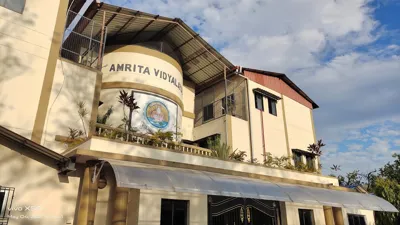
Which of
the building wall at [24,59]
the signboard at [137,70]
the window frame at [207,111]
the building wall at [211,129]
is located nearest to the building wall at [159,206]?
the building wall at [24,59]

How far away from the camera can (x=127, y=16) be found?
53.1 ft

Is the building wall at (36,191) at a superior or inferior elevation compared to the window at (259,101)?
inferior

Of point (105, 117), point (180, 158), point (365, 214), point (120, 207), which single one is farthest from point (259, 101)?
point (120, 207)

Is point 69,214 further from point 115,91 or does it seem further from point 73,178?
point 115,91

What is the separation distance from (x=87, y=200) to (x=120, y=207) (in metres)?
1.00

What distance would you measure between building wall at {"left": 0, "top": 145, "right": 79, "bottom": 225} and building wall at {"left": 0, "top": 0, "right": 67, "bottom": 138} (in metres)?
1.67

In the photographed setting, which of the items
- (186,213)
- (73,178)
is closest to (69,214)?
(73,178)

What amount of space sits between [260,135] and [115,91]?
9.59 m

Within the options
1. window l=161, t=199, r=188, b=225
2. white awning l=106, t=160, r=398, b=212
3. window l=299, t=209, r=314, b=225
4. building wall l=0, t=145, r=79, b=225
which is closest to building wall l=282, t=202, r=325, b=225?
window l=299, t=209, r=314, b=225

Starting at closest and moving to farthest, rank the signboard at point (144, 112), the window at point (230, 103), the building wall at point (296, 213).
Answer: the building wall at point (296, 213)
the signboard at point (144, 112)
the window at point (230, 103)

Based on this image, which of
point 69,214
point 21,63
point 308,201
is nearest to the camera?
point 69,214

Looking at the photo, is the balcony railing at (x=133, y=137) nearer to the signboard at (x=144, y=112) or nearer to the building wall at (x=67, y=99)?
the building wall at (x=67, y=99)

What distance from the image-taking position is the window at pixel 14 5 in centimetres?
1133

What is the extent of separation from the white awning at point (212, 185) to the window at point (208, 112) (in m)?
9.51
